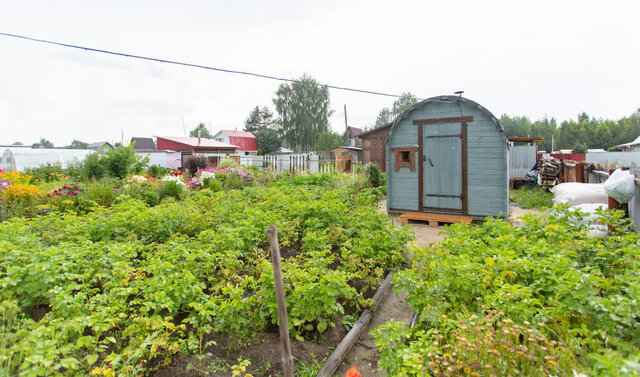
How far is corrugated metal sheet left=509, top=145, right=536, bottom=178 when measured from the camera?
1659cm

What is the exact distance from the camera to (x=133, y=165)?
1297 centimetres

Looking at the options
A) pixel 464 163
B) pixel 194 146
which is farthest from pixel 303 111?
pixel 464 163

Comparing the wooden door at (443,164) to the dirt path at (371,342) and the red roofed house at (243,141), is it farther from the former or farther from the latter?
the red roofed house at (243,141)

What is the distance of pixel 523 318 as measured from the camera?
2.11 meters

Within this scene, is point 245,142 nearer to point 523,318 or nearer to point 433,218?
point 433,218

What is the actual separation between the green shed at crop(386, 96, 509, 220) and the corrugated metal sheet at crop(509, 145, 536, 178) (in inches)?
413

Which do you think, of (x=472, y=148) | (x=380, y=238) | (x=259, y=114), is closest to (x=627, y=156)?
(x=472, y=148)

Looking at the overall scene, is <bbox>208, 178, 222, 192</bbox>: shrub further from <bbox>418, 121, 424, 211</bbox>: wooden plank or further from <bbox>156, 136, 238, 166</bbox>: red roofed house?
<bbox>156, 136, 238, 166</bbox>: red roofed house

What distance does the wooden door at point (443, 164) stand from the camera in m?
7.88

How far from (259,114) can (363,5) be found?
53.1m

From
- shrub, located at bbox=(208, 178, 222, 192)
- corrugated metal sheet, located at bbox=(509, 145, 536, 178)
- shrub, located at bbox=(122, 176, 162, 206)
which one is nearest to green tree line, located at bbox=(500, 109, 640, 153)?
corrugated metal sheet, located at bbox=(509, 145, 536, 178)

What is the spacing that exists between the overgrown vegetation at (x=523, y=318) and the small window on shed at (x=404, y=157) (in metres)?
5.15

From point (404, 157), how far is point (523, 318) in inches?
269

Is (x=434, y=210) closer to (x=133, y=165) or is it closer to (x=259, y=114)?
(x=133, y=165)
